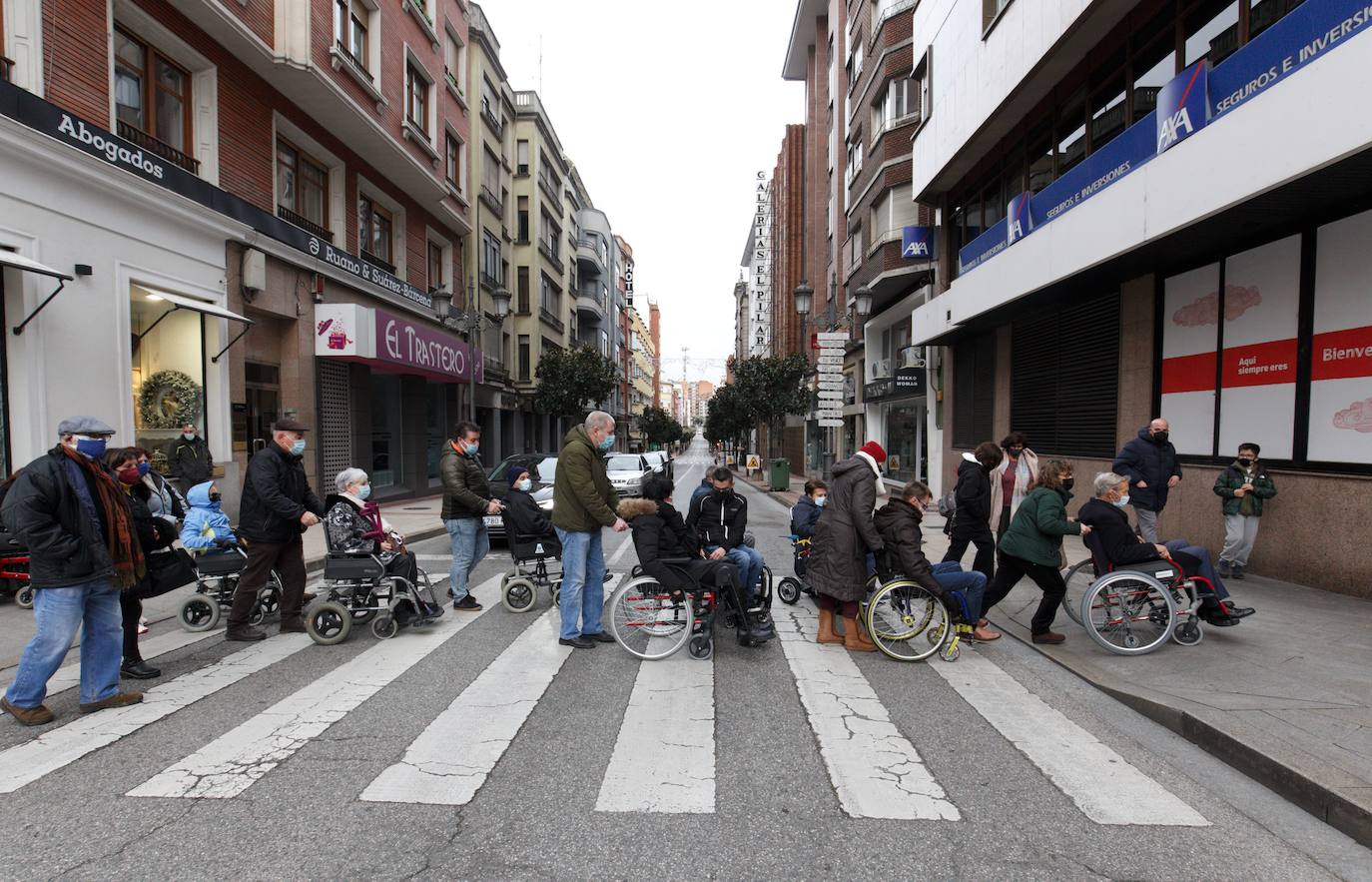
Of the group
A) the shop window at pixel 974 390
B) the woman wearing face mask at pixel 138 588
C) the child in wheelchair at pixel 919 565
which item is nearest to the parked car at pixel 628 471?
the shop window at pixel 974 390

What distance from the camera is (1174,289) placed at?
385 inches

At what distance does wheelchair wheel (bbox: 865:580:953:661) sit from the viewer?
5.39m

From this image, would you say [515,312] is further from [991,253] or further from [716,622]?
[716,622]

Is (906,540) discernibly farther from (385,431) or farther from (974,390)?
(385,431)

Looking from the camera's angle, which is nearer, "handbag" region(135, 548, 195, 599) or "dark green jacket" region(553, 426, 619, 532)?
"handbag" region(135, 548, 195, 599)

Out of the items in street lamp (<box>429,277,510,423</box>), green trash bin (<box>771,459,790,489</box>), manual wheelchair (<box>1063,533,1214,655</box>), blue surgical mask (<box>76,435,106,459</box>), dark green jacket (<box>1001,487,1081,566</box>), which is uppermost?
street lamp (<box>429,277,510,423</box>)

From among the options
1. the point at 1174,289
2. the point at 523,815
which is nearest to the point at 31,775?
the point at 523,815

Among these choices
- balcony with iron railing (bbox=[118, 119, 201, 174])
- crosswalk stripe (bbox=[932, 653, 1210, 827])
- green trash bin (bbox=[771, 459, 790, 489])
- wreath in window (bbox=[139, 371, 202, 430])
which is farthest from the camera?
green trash bin (bbox=[771, 459, 790, 489])

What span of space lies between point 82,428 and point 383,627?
105 inches

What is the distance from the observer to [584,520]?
558 centimetres

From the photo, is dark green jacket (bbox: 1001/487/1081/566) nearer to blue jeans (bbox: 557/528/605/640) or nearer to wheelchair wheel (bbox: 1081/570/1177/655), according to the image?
wheelchair wheel (bbox: 1081/570/1177/655)

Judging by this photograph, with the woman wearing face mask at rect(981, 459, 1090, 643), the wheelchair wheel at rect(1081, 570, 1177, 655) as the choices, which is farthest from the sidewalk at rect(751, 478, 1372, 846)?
the woman wearing face mask at rect(981, 459, 1090, 643)

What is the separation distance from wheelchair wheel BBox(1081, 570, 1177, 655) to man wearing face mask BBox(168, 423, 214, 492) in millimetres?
11808

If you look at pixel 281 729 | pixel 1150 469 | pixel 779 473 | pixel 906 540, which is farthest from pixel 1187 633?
pixel 779 473
